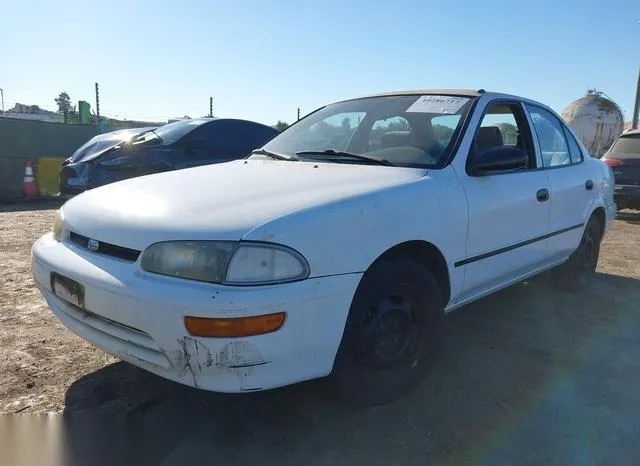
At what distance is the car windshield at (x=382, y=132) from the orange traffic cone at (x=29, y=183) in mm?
7658

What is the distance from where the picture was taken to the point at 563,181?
3.91 meters

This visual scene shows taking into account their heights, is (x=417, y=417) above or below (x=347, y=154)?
below

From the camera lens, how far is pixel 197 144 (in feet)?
21.6

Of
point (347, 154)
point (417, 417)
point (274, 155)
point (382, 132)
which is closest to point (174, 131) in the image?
point (274, 155)

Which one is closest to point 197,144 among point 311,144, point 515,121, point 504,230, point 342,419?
point 311,144

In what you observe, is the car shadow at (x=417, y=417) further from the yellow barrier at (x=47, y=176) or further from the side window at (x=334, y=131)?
the yellow barrier at (x=47, y=176)

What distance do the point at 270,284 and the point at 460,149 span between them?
154 centimetres

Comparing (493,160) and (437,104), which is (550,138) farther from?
(493,160)

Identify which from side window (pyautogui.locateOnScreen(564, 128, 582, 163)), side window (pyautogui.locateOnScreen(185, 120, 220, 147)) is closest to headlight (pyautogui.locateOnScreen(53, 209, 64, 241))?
side window (pyautogui.locateOnScreen(564, 128, 582, 163))

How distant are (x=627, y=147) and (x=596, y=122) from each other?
471 inches

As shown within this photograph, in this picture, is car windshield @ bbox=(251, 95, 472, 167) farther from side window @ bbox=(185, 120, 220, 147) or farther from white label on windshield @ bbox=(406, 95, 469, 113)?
side window @ bbox=(185, 120, 220, 147)

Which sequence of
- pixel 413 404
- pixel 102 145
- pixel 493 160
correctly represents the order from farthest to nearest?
1. pixel 102 145
2. pixel 493 160
3. pixel 413 404

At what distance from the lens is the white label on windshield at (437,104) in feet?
10.8

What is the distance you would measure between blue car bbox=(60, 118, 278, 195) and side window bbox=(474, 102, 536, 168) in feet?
12.7
